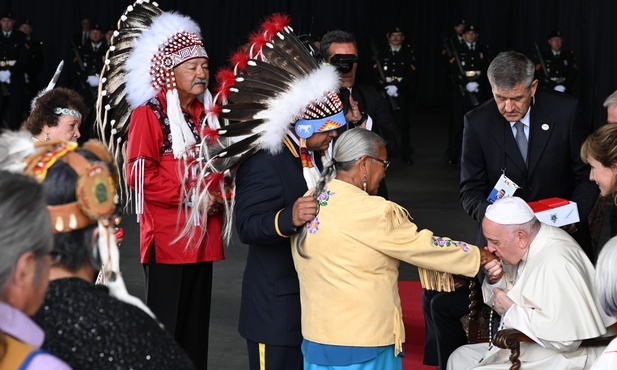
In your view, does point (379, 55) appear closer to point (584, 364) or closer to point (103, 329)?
point (584, 364)

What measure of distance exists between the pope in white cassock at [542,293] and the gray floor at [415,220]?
1.92 meters

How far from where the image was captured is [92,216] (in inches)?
76.4

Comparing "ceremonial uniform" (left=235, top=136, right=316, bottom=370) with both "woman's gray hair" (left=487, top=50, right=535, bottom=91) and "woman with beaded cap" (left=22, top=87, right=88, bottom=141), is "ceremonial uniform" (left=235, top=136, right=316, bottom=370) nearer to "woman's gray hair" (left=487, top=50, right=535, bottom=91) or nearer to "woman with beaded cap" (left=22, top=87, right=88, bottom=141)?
"woman with beaded cap" (left=22, top=87, right=88, bottom=141)

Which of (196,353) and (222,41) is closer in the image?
(196,353)

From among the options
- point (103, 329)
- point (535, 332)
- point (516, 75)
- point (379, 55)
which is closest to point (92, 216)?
point (103, 329)

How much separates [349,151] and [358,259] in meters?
0.36

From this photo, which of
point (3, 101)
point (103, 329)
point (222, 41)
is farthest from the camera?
point (222, 41)

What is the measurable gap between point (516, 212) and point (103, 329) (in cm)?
203

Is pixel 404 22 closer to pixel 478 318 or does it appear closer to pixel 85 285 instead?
pixel 478 318

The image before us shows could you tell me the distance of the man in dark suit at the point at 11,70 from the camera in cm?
1375

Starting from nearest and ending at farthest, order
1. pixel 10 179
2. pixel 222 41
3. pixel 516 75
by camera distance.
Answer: pixel 10 179
pixel 516 75
pixel 222 41

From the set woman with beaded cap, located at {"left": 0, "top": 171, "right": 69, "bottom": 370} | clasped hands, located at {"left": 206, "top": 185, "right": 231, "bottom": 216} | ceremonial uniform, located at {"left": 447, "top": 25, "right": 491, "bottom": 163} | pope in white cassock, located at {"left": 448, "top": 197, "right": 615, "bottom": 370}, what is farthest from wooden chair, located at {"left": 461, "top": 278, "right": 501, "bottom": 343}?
ceremonial uniform, located at {"left": 447, "top": 25, "right": 491, "bottom": 163}

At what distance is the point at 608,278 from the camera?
11.1ft

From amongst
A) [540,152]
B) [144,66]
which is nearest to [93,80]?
[144,66]
